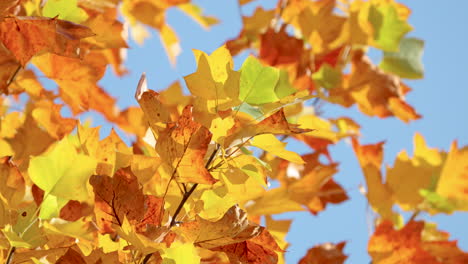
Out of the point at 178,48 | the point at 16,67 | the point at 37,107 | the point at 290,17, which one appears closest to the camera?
the point at 16,67

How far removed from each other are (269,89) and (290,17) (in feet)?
3.13

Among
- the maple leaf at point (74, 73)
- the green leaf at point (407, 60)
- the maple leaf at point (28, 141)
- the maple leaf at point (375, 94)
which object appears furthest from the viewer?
the green leaf at point (407, 60)

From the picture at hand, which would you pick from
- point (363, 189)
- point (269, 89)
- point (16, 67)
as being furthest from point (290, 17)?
point (269, 89)

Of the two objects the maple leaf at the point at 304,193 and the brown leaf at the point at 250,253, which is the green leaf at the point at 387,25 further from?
the brown leaf at the point at 250,253

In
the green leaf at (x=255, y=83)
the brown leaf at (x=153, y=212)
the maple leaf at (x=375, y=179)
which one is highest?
the green leaf at (x=255, y=83)

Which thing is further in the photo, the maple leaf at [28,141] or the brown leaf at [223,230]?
the maple leaf at [28,141]

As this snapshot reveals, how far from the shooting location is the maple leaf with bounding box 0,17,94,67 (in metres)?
0.58

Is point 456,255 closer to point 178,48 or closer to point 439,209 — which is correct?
point 439,209

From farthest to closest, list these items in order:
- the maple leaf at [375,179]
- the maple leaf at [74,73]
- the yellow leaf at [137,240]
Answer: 1. the maple leaf at [375,179]
2. the maple leaf at [74,73]
3. the yellow leaf at [137,240]

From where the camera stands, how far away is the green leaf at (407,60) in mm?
1421

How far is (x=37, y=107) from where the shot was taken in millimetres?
965

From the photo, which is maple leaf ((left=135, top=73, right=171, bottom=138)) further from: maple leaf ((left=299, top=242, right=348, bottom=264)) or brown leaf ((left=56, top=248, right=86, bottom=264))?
maple leaf ((left=299, top=242, right=348, bottom=264))

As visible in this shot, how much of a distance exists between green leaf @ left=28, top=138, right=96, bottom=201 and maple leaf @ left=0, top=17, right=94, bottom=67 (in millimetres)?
133

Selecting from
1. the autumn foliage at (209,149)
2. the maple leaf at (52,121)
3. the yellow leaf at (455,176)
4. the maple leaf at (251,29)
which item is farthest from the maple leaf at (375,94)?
the maple leaf at (52,121)
